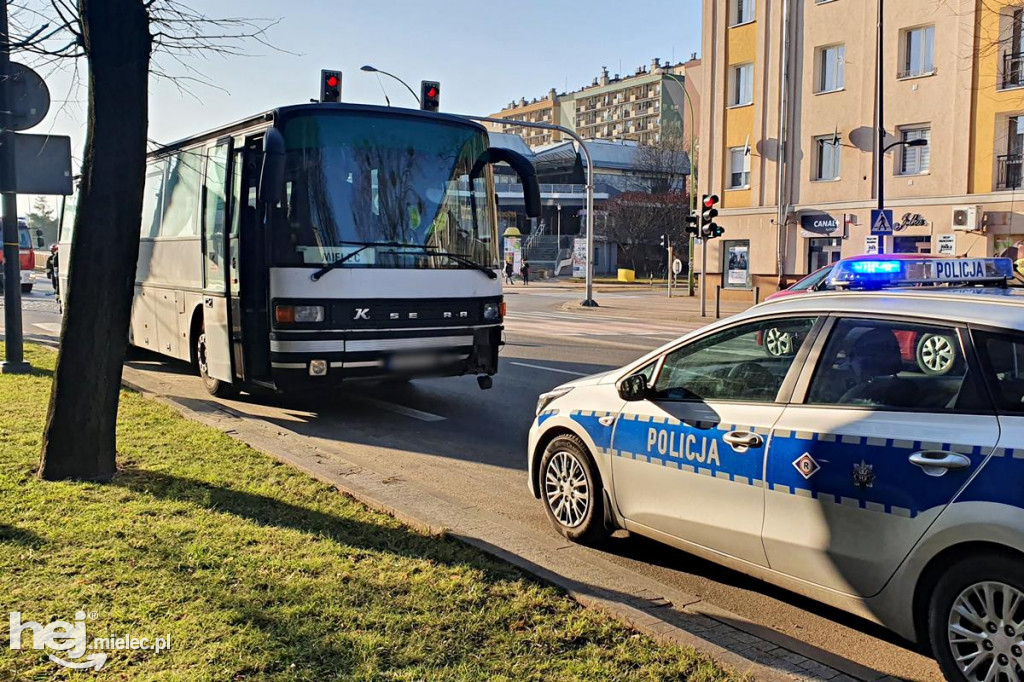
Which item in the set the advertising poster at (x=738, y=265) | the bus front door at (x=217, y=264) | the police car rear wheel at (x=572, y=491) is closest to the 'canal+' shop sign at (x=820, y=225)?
the advertising poster at (x=738, y=265)

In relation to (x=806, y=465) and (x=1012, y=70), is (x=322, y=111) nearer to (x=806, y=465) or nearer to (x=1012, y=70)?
(x=806, y=465)

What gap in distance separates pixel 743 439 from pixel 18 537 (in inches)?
155

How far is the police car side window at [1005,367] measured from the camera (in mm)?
3479

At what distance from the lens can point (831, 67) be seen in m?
33.1

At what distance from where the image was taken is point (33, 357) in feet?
44.2

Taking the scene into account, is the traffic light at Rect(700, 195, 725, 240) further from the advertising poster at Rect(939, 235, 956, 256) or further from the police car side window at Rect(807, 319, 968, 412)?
the police car side window at Rect(807, 319, 968, 412)

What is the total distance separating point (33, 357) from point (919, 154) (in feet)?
90.5

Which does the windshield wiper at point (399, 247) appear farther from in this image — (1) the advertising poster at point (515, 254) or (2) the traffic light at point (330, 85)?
(1) the advertising poster at point (515, 254)

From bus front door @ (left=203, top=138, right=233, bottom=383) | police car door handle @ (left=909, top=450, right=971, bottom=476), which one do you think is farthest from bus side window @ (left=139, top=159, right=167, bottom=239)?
police car door handle @ (left=909, top=450, right=971, bottom=476)

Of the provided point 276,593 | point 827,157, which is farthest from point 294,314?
point 827,157

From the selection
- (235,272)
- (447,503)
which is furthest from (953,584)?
(235,272)

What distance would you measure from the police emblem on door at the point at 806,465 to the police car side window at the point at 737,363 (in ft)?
1.25

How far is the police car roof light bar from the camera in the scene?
15.2 feet

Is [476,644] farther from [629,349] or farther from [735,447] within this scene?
[629,349]
